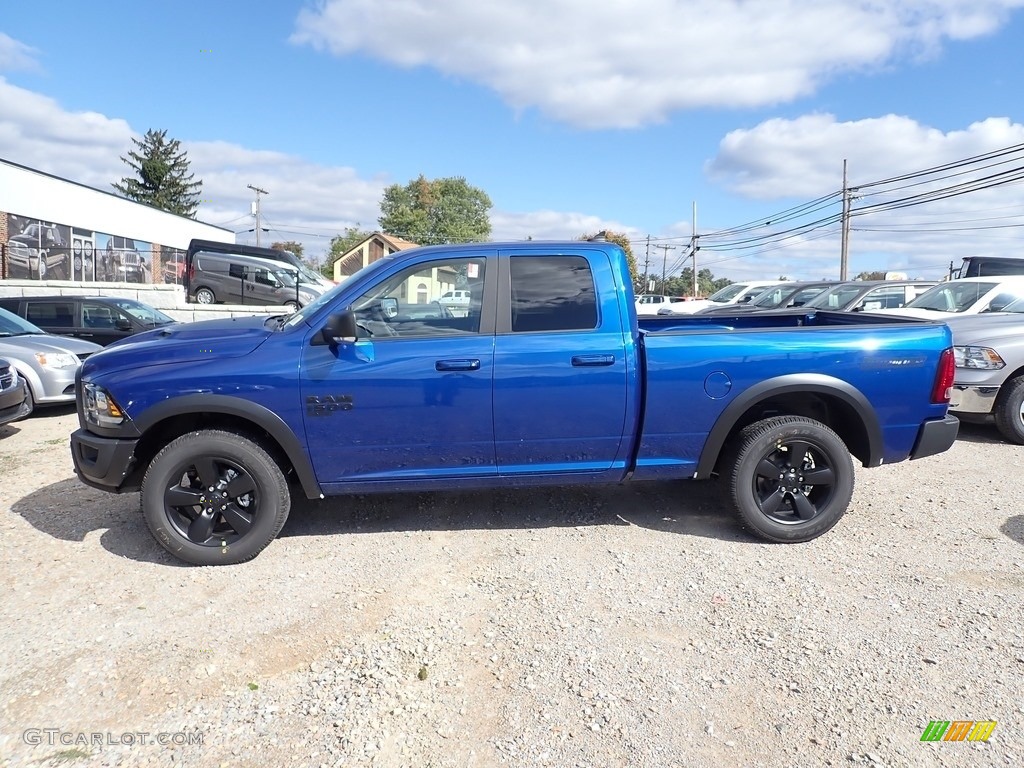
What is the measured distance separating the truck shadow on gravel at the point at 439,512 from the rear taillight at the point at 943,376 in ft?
4.73

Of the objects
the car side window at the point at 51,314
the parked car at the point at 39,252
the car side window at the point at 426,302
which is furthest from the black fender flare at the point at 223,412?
the parked car at the point at 39,252

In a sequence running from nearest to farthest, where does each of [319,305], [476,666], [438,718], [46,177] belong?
[438,718] → [476,666] → [319,305] → [46,177]

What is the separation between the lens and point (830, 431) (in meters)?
4.05

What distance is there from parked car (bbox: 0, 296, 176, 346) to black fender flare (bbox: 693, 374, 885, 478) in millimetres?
A: 8883

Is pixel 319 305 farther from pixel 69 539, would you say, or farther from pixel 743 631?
pixel 743 631

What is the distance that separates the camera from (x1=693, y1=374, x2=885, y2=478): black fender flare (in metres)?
3.93

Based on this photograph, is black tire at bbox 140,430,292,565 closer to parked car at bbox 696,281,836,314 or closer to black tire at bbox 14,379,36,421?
black tire at bbox 14,379,36,421

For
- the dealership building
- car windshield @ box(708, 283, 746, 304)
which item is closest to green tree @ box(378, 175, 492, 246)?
the dealership building

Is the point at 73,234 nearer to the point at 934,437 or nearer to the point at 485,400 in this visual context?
the point at 485,400

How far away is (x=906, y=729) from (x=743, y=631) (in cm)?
77

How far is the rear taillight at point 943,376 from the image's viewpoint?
404 cm

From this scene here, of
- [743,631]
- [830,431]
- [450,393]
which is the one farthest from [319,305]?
[830,431]

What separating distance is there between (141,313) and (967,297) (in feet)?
41.8

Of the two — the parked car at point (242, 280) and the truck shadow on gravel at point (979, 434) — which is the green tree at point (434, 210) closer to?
the parked car at point (242, 280)
